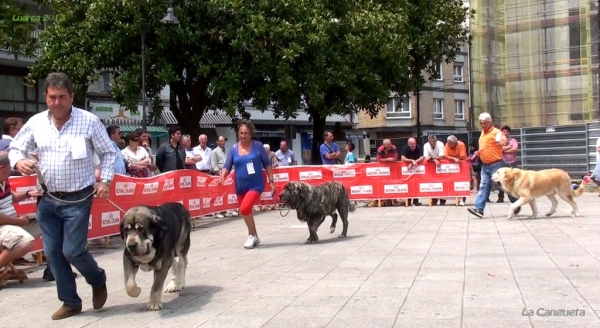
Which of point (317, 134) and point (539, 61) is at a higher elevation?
point (539, 61)

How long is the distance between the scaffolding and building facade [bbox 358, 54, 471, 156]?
2428cm

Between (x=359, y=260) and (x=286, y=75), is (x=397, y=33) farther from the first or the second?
(x=359, y=260)

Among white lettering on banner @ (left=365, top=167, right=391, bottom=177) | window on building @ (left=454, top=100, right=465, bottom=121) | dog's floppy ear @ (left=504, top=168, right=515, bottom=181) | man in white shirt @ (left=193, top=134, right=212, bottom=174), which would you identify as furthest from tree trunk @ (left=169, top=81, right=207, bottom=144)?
window on building @ (left=454, top=100, right=465, bottom=121)

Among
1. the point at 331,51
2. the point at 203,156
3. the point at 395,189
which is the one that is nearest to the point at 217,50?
the point at 331,51

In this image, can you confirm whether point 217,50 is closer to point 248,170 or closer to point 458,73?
point 248,170

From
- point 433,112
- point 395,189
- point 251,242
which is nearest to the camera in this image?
point 251,242

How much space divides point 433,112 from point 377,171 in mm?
38830

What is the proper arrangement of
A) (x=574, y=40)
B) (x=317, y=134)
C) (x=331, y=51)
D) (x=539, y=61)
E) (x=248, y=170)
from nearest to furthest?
1. (x=248, y=170)
2. (x=331, y=51)
3. (x=574, y=40)
4. (x=539, y=61)
5. (x=317, y=134)

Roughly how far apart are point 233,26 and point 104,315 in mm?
16083

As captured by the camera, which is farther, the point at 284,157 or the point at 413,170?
the point at 284,157

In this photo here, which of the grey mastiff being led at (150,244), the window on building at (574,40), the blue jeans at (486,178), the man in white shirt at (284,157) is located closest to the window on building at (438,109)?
the window on building at (574,40)

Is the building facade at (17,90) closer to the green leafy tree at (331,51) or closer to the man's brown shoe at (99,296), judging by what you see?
the green leafy tree at (331,51)

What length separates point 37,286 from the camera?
27.0 ft

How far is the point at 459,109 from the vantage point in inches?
2323
